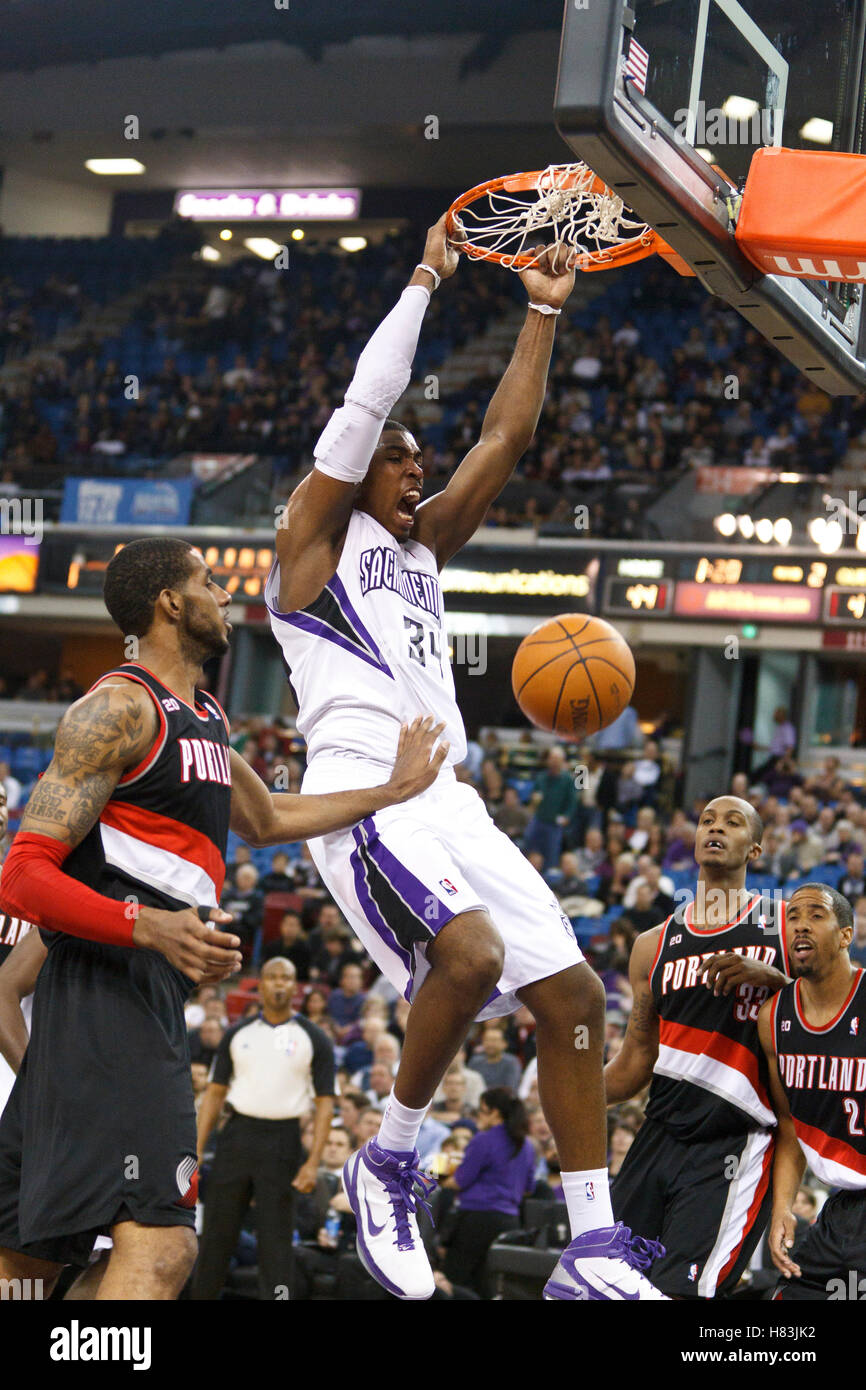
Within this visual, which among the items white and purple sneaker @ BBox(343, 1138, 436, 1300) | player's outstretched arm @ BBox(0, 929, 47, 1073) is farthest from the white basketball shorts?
player's outstretched arm @ BBox(0, 929, 47, 1073)

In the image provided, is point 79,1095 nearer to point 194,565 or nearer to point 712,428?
point 194,565

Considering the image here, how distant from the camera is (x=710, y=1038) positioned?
6.13m

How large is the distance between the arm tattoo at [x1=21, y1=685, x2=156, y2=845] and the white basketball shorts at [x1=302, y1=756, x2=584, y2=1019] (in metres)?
1.00

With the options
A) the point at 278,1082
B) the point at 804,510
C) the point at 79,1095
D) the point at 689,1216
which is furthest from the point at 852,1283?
the point at 804,510

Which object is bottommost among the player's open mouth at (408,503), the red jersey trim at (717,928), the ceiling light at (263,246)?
the red jersey trim at (717,928)

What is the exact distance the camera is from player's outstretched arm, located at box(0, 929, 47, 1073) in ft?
17.3

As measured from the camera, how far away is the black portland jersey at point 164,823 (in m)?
4.00

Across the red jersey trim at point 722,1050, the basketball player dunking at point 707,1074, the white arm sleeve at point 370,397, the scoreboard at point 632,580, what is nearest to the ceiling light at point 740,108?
the white arm sleeve at point 370,397

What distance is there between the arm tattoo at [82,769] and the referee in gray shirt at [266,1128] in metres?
5.94

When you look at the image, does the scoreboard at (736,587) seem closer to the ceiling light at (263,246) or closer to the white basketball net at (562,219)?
the white basketball net at (562,219)

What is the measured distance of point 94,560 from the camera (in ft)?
71.7

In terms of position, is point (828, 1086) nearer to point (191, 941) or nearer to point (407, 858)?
point (407, 858)

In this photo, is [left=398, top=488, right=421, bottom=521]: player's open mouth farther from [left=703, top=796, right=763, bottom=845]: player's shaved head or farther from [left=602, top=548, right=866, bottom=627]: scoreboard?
[left=602, top=548, right=866, bottom=627]: scoreboard

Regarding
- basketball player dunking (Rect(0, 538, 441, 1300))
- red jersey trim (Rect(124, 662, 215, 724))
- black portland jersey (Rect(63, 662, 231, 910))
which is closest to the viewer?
basketball player dunking (Rect(0, 538, 441, 1300))
